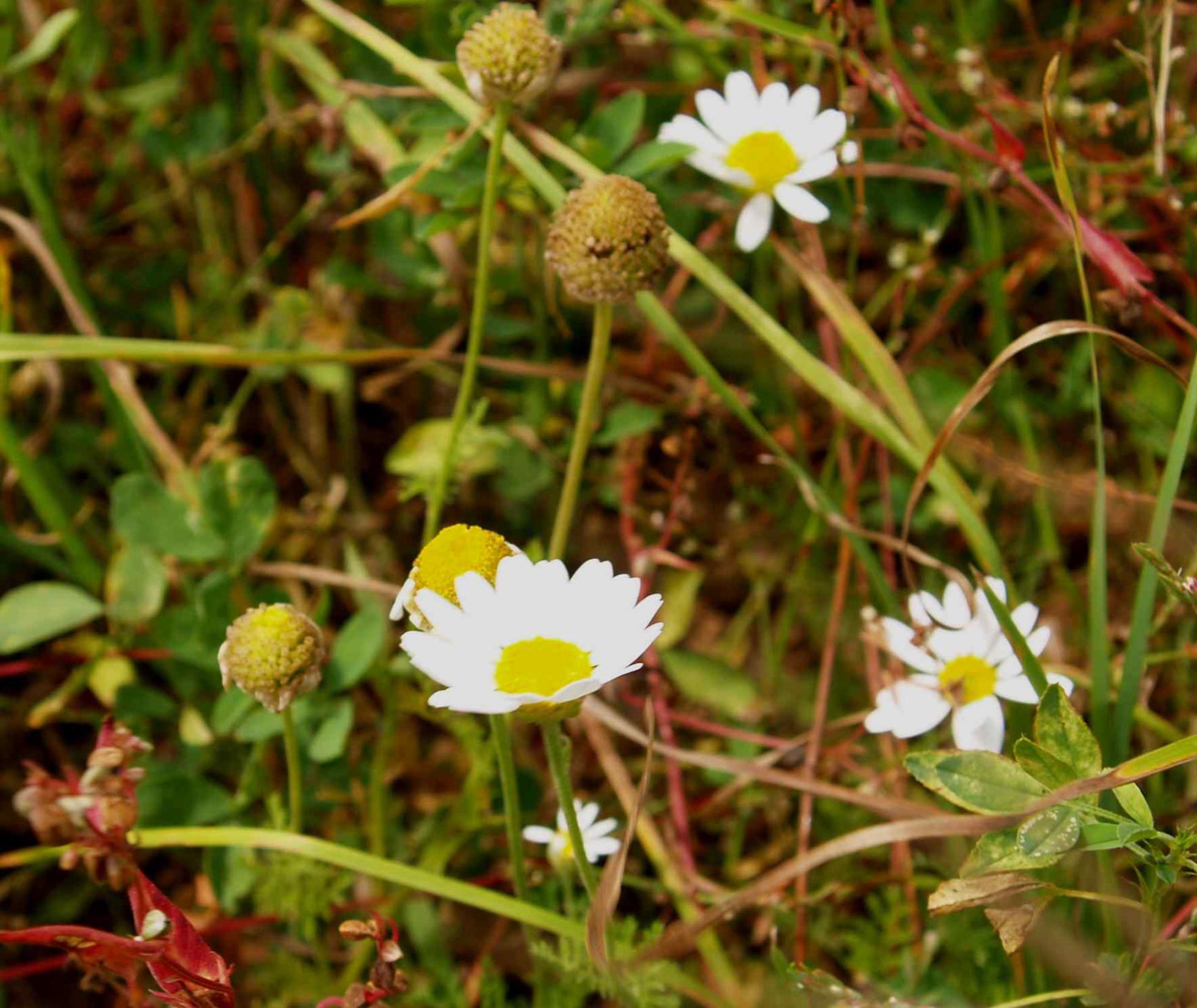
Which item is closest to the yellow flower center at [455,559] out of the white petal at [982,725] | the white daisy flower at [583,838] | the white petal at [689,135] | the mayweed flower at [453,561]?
the mayweed flower at [453,561]

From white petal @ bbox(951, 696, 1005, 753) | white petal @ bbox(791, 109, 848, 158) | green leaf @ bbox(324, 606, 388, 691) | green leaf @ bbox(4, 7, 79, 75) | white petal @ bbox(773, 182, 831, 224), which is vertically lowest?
green leaf @ bbox(324, 606, 388, 691)

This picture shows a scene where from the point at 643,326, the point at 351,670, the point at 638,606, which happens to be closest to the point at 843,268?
the point at 643,326

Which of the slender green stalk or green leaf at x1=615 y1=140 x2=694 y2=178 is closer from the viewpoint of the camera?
the slender green stalk

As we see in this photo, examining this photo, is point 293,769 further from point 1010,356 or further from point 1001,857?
point 1010,356

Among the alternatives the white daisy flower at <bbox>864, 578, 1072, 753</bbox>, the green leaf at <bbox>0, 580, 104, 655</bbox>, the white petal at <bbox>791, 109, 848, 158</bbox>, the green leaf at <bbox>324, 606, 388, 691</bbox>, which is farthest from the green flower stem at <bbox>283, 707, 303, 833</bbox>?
the white petal at <bbox>791, 109, 848, 158</bbox>

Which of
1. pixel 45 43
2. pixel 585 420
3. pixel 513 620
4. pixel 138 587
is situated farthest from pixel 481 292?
pixel 45 43

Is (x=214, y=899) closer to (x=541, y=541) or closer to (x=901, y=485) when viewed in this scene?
(x=541, y=541)

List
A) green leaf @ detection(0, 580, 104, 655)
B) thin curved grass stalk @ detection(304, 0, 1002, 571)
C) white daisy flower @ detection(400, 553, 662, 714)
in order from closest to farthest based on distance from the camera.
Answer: white daisy flower @ detection(400, 553, 662, 714)
thin curved grass stalk @ detection(304, 0, 1002, 571)
green leaf @ detection(0, 580, 104, 655)

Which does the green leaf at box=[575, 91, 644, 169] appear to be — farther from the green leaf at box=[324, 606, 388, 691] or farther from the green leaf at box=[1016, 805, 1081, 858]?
the green leaf at box=[1016, 805, 1081, 858]
